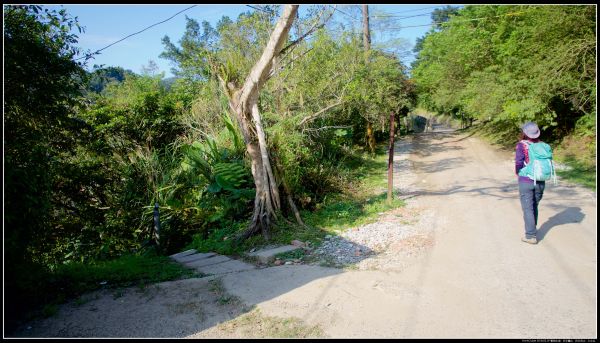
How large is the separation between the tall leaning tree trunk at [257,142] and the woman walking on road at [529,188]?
4.05 m

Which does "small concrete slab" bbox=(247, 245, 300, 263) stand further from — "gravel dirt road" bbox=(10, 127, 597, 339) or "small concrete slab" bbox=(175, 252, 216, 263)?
"small concrete slab" bbox=(175, 252, 216, 263)

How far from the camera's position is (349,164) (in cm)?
1360

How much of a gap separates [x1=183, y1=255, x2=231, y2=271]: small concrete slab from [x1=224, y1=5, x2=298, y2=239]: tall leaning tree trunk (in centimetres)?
65

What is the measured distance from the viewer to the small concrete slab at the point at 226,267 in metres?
5.05

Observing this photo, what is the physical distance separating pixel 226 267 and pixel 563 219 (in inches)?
226

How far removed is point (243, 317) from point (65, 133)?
230 inches

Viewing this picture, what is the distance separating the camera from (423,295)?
149 inches

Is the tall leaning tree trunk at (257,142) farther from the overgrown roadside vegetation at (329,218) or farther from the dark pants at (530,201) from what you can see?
the dark pants at (530,201)

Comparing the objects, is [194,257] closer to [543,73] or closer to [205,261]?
[205,261]

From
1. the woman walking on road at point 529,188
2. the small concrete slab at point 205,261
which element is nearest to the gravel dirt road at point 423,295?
the woman walking on road at point 529,188

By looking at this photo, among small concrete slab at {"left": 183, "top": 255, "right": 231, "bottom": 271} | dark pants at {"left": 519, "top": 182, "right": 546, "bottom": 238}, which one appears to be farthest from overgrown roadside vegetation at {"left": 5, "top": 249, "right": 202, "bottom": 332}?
dark pants at {"left": 519, "top": 182, "right": 546, "bottom": 238}

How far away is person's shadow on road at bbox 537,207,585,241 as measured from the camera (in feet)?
18.6

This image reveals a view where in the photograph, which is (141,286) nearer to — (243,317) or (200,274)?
(200,274)

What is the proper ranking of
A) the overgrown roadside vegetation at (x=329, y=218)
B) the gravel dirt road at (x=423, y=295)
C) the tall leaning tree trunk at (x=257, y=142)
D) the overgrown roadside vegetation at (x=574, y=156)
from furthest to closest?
the overgrown roadside vegetation at (x=574, y=156), the overgrown roadside vegetation at (x=329, y=218), the tall leaning tree trunk at (x=257, y=142), the gravel dirt road at (x=423, y=295)
